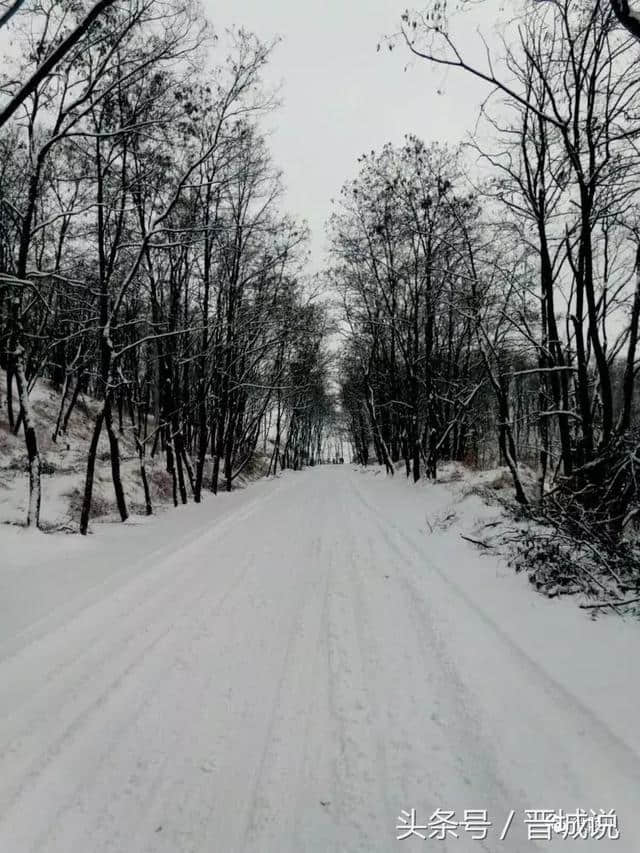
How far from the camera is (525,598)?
15.6 feet

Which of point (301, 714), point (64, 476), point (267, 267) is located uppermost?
point (267, 267)

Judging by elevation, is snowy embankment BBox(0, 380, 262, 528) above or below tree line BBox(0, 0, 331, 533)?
below

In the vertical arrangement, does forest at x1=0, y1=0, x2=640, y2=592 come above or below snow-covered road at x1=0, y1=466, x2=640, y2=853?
above

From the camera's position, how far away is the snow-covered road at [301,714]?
6.66 ft

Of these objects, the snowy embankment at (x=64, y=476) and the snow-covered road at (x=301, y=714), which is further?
the snowy embankment at (x=64, y=476)

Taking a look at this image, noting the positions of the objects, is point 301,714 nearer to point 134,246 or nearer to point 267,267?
point 134,246

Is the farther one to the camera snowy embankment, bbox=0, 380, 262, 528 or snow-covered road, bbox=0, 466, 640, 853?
snowy embankment, bbox=0, 380, 262, 528

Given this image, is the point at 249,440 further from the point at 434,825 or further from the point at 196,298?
the point at 434,825

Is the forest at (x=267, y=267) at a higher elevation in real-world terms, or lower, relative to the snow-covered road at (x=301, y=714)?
higher

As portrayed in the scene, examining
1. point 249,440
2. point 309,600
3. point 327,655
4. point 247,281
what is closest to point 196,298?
point 247,281

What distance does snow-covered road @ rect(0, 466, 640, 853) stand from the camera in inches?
80.0

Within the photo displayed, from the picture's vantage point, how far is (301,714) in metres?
2.77

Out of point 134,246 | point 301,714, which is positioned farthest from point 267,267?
point 301,714

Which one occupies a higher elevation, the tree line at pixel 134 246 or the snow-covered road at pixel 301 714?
the tree line at pixel 134 246
